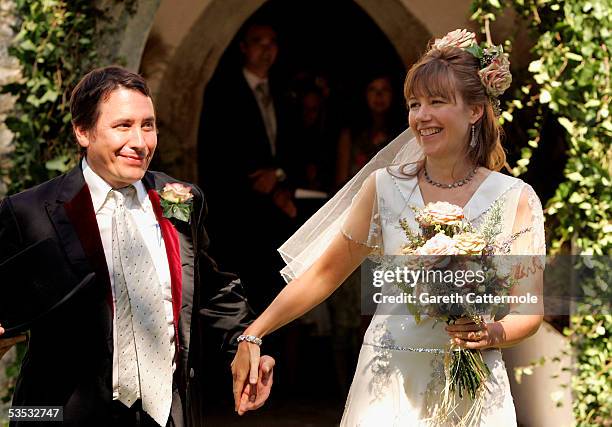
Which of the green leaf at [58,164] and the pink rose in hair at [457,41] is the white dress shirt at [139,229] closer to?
the pink rose in hair at [457,41]

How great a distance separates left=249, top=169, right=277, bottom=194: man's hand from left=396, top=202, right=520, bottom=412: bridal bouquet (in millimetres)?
4587

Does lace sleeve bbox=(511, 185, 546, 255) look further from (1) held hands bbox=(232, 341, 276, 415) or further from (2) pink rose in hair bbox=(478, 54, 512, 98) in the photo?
(1) held hands bbox=(232, 341, 276, 415)

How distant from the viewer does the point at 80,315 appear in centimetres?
370

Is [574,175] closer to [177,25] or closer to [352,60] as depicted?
[177,25]

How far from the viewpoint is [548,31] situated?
→ 5.92 meters

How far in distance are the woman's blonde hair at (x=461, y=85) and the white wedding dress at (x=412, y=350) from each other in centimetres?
11

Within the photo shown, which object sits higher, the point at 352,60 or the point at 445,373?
the point at 352,60

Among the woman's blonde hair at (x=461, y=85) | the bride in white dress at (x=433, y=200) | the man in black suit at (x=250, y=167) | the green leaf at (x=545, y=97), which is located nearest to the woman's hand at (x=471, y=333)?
the bride in white dress at (x=433, y=200)

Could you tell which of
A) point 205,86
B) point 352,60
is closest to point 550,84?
point 205,86

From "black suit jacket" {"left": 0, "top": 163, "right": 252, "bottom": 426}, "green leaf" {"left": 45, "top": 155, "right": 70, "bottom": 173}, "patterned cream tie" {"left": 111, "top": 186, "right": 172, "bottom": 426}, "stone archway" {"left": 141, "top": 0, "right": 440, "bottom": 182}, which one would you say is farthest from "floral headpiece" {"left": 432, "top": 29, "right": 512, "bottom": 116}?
"stone archway" {"left": 141, "top": 0, "right": 440, "bottom": 182}

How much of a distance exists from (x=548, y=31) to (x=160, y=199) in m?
2.76

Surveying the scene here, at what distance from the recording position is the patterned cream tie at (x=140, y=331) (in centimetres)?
372

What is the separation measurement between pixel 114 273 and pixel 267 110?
14.8 feet

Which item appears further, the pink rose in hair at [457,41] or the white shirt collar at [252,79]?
the white shirt collar at [252,79]
